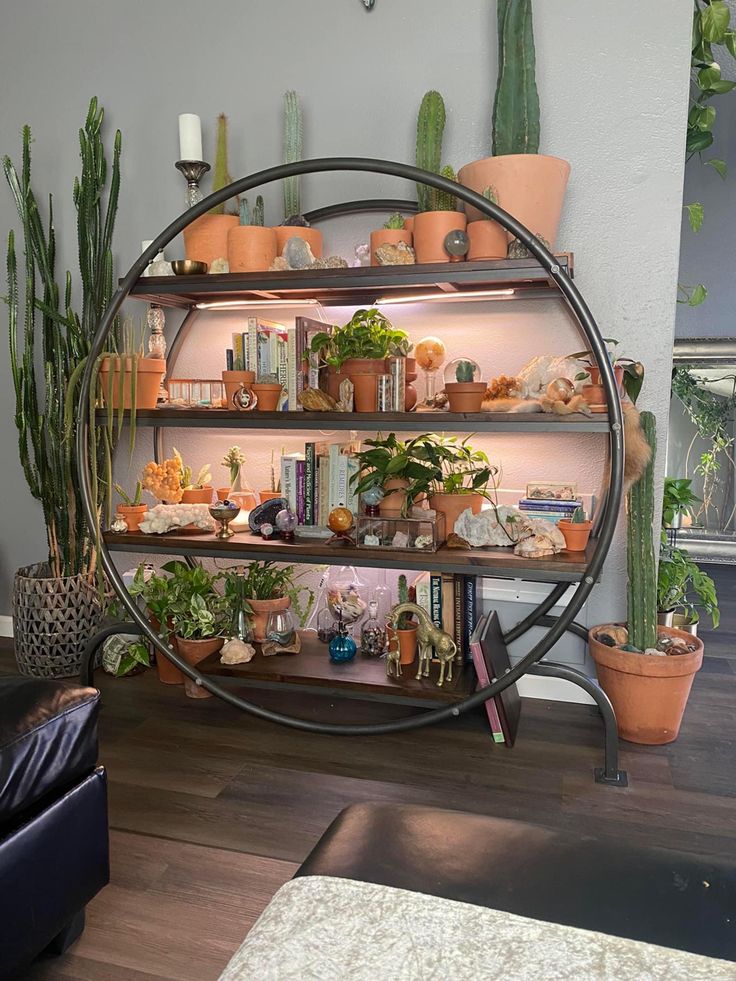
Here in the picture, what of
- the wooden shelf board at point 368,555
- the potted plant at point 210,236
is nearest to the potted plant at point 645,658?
the wooden shelf board at point 368,555

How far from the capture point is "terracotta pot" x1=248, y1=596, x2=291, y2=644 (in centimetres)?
268

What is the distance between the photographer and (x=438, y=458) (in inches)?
93.7

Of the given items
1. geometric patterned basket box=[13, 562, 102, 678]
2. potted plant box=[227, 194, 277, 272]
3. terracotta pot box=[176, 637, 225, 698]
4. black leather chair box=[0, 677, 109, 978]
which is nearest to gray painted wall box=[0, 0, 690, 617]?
potted plant box=[227, 194, 277, 272]

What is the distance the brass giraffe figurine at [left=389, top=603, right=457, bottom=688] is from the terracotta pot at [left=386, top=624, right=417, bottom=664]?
2 cm

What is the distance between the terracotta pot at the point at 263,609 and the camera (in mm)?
2680

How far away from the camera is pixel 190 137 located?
2.67 meters

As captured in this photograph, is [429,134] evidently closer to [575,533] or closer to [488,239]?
[488,239]

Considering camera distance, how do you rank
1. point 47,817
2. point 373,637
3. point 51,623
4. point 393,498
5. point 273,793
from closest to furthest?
point 47,817, point 273,793, point 393,498, point 373,637, point 51,623

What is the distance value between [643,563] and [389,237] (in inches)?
49.0

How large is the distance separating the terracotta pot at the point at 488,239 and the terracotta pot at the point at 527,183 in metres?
0.03

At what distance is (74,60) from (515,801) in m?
3.01

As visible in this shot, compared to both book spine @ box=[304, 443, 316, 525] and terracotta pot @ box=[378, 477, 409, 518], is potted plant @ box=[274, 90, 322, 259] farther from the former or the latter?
terracotta pot @ box=[378, 477, 409, 518]

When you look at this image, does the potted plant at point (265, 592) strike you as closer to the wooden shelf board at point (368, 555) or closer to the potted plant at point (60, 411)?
the wooden shelf board at point (368, 555)

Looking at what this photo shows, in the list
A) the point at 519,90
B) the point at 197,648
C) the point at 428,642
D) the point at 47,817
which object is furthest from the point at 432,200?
the point at 47,817
